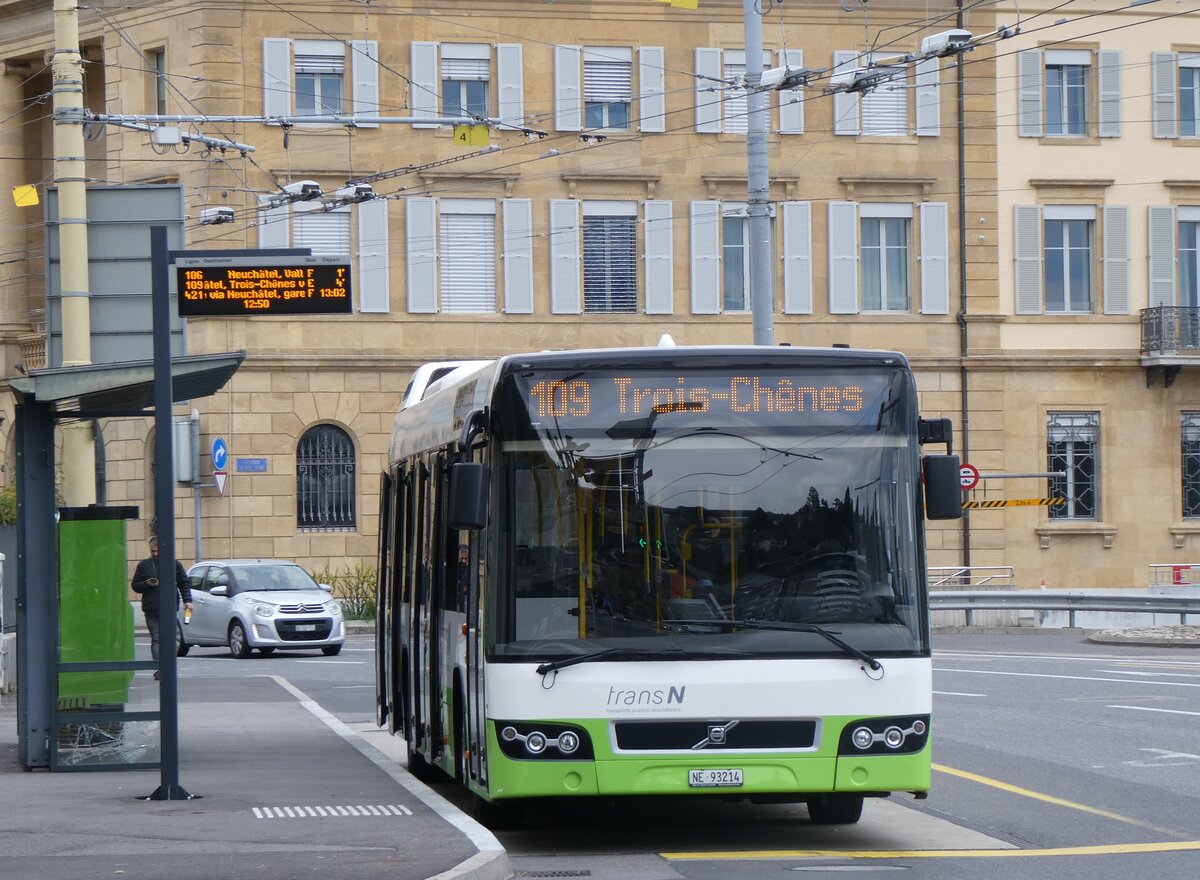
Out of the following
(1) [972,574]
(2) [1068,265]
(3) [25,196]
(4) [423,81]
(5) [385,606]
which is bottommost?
(1) [972,574]

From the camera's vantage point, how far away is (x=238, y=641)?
30953mm

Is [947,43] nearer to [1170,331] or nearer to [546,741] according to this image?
[546,741]

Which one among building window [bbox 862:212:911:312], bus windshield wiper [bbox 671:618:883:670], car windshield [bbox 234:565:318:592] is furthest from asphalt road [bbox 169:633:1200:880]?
building window [bbox 862:212:911:312]

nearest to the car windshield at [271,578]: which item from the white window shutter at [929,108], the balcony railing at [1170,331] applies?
the white window shutter at [929,108]

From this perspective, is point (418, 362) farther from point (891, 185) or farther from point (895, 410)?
point (895, 410)

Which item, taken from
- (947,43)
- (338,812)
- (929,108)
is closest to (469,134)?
(947,43)

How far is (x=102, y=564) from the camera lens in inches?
560

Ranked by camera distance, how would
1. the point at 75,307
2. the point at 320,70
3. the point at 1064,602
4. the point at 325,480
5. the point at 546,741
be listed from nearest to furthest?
the point at 546,741
the point at 75,307
the point at 1064,602
the point at 320,70
the point at 325,480

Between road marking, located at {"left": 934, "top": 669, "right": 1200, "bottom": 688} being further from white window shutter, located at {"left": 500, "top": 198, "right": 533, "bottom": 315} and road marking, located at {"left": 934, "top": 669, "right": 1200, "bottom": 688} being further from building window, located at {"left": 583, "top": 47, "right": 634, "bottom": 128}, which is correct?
building window, located at {"left": 583, "top": 47, "right": 634, "bottom": 128}

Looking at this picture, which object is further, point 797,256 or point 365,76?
point 797,256

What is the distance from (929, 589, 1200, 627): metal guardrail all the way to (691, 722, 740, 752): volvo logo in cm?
2284

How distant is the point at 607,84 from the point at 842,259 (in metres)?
5.81

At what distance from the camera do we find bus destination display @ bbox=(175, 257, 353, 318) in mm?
12633

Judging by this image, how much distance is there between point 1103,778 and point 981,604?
21851 mm
